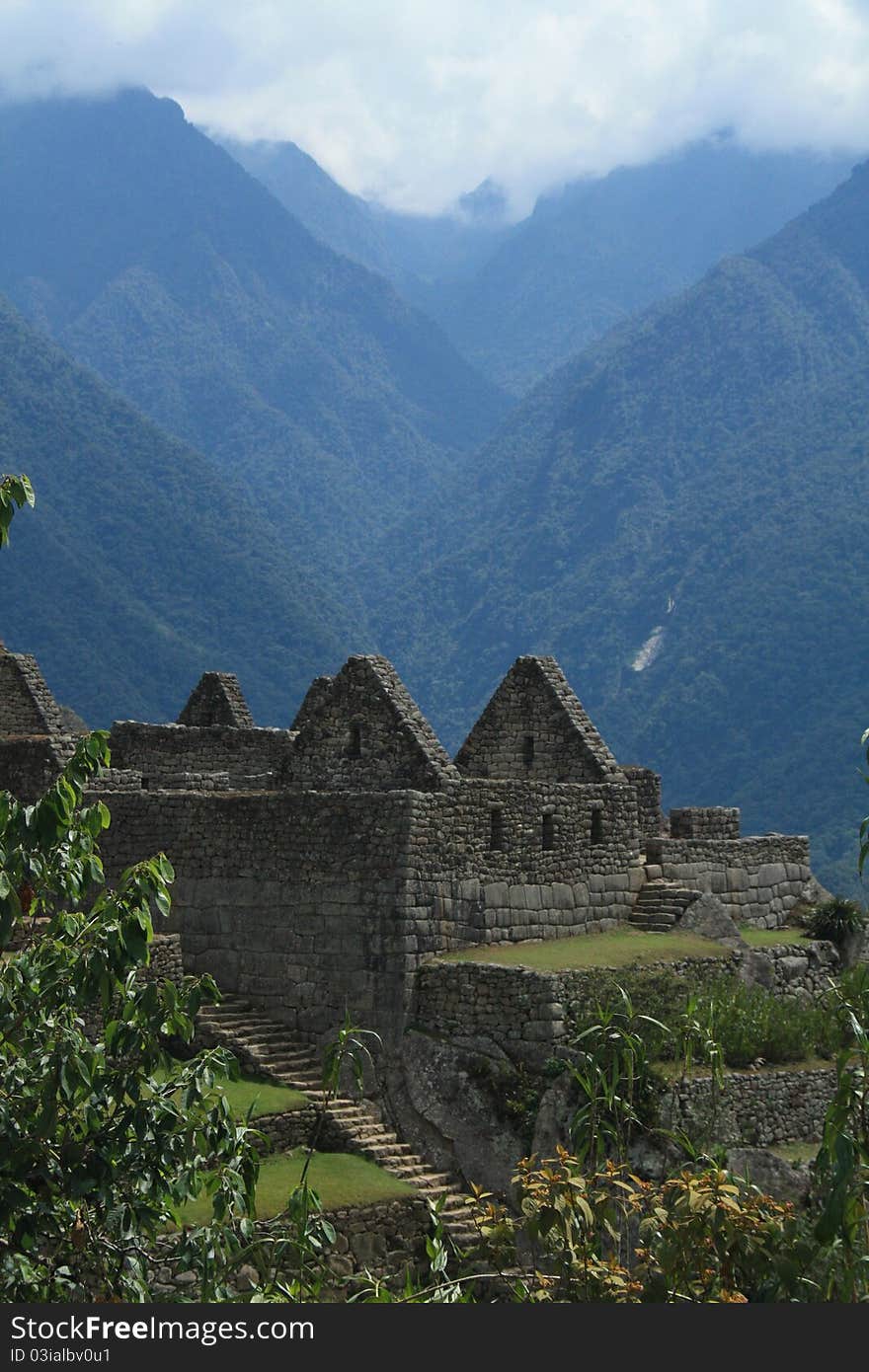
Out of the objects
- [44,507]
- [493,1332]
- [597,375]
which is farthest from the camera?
[597,375]

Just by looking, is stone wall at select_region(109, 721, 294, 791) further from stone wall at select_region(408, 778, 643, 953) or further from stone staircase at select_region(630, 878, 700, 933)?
stone staircase at select_region(630, 878, 700, 933)

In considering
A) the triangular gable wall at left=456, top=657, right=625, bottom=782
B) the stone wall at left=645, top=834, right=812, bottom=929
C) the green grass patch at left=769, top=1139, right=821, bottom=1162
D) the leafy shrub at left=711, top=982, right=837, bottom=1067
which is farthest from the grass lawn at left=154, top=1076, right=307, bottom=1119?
the stone wall at left=645, top=834, right=812, bottom=929

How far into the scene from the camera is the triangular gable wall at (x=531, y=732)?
100 feet

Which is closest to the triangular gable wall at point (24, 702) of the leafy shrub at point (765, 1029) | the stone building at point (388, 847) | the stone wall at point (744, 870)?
the stone building at point (388, 847)

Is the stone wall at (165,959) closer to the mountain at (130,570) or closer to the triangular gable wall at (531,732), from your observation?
the triangular gable wall at (531,732)

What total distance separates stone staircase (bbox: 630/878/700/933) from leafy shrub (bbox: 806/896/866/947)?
2643mm

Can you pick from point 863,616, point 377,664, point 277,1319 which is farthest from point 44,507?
point 277,1319

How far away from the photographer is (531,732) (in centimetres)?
3105

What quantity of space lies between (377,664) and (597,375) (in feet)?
356

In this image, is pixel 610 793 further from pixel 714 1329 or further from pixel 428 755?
pixel 714 1329

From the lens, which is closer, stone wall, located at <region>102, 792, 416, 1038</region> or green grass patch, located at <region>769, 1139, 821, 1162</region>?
green grass patch, located at <region>769, 1139, 821, 1162</region>

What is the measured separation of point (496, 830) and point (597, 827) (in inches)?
89.6

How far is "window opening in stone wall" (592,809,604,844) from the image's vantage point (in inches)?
1123

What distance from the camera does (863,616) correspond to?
9819cm
